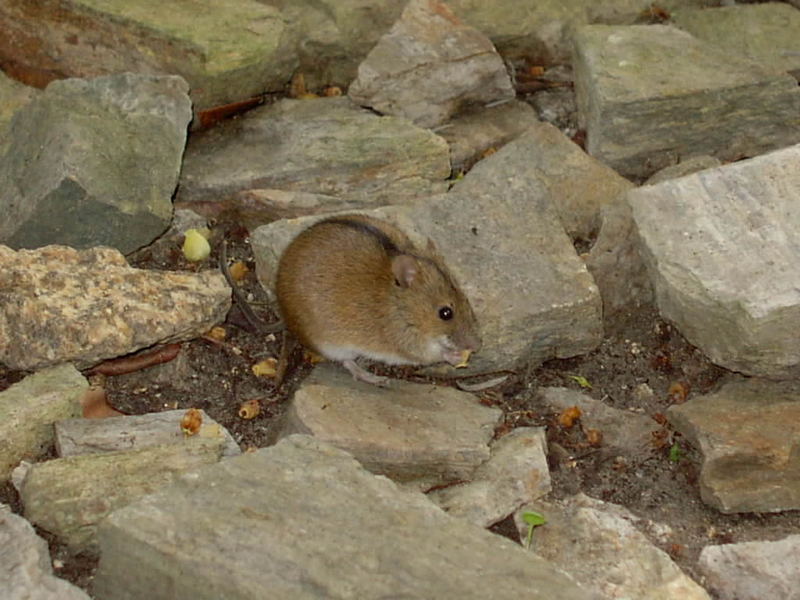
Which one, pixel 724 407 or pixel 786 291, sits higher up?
pixel 786 291

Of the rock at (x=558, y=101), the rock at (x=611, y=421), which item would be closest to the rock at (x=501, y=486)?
the rock at (x=611, y=421)

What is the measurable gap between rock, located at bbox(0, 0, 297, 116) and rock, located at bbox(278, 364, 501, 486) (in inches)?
88.3

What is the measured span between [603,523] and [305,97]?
3.61m

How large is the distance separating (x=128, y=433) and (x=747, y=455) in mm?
2502

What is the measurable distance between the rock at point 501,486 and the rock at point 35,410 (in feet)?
5.02

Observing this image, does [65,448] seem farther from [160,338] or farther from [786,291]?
[786,291]

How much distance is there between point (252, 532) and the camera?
3.90 metres

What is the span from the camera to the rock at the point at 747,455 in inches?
194

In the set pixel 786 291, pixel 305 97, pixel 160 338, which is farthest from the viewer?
pixel 305 97

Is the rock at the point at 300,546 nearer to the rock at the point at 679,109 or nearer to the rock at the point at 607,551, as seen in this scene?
the rock at the point at 607,551

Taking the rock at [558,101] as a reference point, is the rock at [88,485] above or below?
above

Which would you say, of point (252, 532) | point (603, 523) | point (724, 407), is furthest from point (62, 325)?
point (724, 407)

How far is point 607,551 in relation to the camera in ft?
15.2

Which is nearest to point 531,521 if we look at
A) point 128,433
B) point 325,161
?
point 128,433
